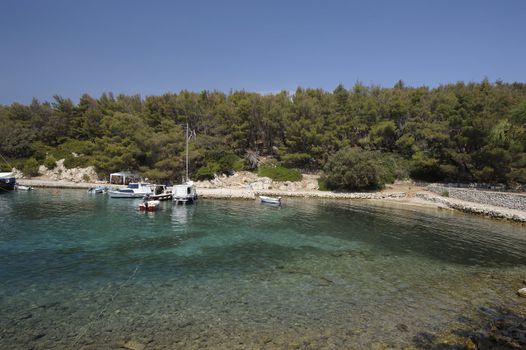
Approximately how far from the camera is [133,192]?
42188 millimetres

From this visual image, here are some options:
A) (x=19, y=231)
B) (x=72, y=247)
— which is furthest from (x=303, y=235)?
(x=19, y=231)

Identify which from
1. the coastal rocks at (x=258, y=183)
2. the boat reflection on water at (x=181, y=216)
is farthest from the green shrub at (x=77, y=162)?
the boat reflection on water at (x=181, y=216)

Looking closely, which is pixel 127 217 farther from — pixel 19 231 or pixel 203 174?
pixel 203 174

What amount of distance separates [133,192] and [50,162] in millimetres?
31125

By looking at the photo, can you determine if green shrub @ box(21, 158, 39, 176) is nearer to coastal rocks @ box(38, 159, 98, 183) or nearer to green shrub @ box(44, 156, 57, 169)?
coastal rocks @ box(38, 159, 98, 183)

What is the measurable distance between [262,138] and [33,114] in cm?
5468

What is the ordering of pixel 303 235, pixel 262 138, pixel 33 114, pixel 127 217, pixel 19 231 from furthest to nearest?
pixel 33 114 < pixel 262 138 < pixel 127 217 < pixel 303 235 < pixel 19 231

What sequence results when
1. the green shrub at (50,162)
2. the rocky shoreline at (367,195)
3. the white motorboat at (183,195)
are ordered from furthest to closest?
the green shrub at (50,162) < the white motorboat at (183,195) < the rocky shoreline at (367,195)

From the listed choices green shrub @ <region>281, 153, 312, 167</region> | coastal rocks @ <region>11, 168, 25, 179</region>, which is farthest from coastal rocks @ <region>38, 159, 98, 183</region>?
green shrub @ <region>281, 153, 312, 167</region>

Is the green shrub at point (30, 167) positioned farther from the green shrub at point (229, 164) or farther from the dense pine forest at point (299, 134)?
the green shrub at point (229, 164)

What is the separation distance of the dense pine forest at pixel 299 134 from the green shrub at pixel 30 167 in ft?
0.65

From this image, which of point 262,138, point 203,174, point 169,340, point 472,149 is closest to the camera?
point 169,340

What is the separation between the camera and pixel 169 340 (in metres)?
8.95

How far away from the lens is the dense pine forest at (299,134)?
46.8 meters
